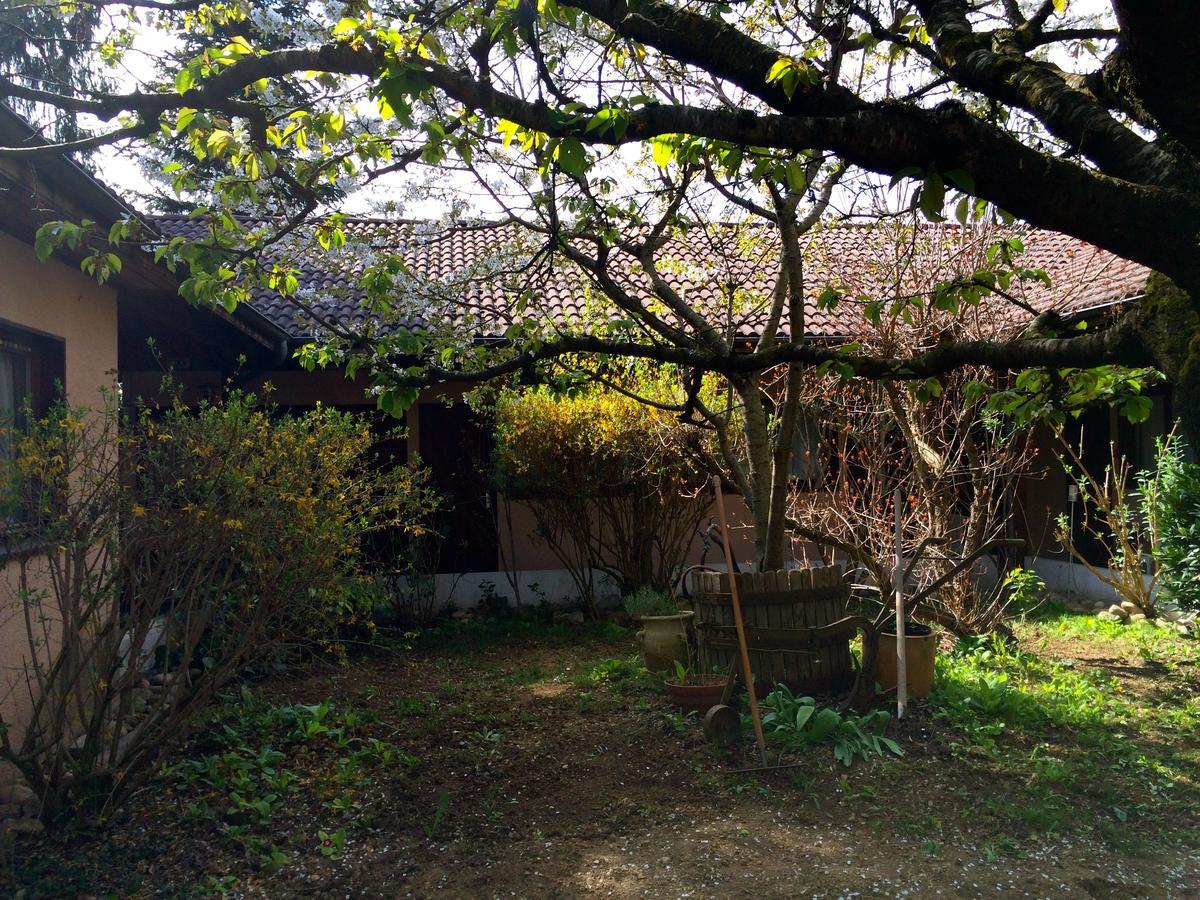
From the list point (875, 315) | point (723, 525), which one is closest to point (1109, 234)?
point (875, 315)

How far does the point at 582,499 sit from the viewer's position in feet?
30.0

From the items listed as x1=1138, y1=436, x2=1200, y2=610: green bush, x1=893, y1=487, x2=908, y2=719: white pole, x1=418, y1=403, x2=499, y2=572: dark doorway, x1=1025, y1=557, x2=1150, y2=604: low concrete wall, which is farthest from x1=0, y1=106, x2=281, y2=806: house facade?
x1=1025, y1=557, x2=1150, y2=604: low concrete wall

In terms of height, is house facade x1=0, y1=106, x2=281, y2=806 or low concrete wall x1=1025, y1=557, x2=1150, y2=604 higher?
house facade x1=0, y1=106, x2=281, y2=806

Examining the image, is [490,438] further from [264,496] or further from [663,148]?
[663,148]

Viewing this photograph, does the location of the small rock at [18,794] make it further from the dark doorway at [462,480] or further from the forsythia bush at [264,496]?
the dark doorway at [462,480]

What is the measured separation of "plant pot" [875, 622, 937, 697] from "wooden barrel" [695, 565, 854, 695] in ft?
0.68

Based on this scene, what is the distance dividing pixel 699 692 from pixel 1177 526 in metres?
4.69

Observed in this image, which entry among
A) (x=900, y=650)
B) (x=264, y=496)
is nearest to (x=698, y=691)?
(x=900, y=650)

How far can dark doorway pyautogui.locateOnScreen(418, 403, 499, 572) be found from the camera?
34.0 feet

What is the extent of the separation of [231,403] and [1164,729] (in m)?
6.19

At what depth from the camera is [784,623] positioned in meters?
5.61

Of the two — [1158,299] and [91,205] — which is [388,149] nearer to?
[91,205]

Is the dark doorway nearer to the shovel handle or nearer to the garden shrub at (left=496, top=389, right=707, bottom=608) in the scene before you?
the garden shrub at (left=496, top=389, right=707, bottom=608)

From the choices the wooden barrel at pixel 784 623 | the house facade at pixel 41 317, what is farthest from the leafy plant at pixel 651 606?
the house facade at pixel 41 317
